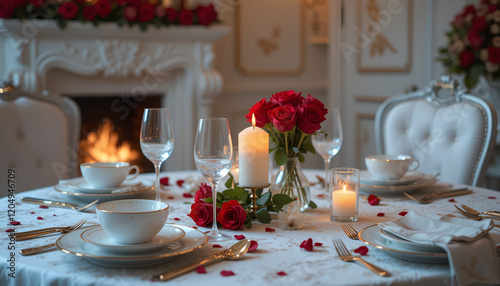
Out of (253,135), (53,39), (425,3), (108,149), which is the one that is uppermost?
(425,3)

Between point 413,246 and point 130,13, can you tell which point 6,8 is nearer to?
point 130,13

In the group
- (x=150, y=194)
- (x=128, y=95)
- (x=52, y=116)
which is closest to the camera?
(x=150, y=194)

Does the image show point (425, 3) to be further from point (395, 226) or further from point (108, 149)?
point (395, 226)

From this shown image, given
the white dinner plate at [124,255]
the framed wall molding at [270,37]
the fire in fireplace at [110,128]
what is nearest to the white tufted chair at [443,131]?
the white dinner plate at [124,255]

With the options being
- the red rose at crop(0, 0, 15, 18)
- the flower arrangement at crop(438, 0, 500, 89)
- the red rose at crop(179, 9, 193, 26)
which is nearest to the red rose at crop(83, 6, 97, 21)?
the red rose at crop(0, 0, 15, 18)

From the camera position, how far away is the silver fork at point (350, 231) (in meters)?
1.07

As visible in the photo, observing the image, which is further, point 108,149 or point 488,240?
point 108,149

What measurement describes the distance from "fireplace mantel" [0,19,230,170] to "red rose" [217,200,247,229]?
2262 mm

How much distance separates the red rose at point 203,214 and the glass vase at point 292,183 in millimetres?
184

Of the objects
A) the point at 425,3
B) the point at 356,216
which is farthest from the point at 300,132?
the point at 425,3

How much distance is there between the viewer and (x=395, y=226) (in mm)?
999

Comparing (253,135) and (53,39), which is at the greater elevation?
(53,39)

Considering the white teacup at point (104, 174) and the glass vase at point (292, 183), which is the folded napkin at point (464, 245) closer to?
the glass vase at point (292, 183)

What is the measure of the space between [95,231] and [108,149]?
270 centimetres
